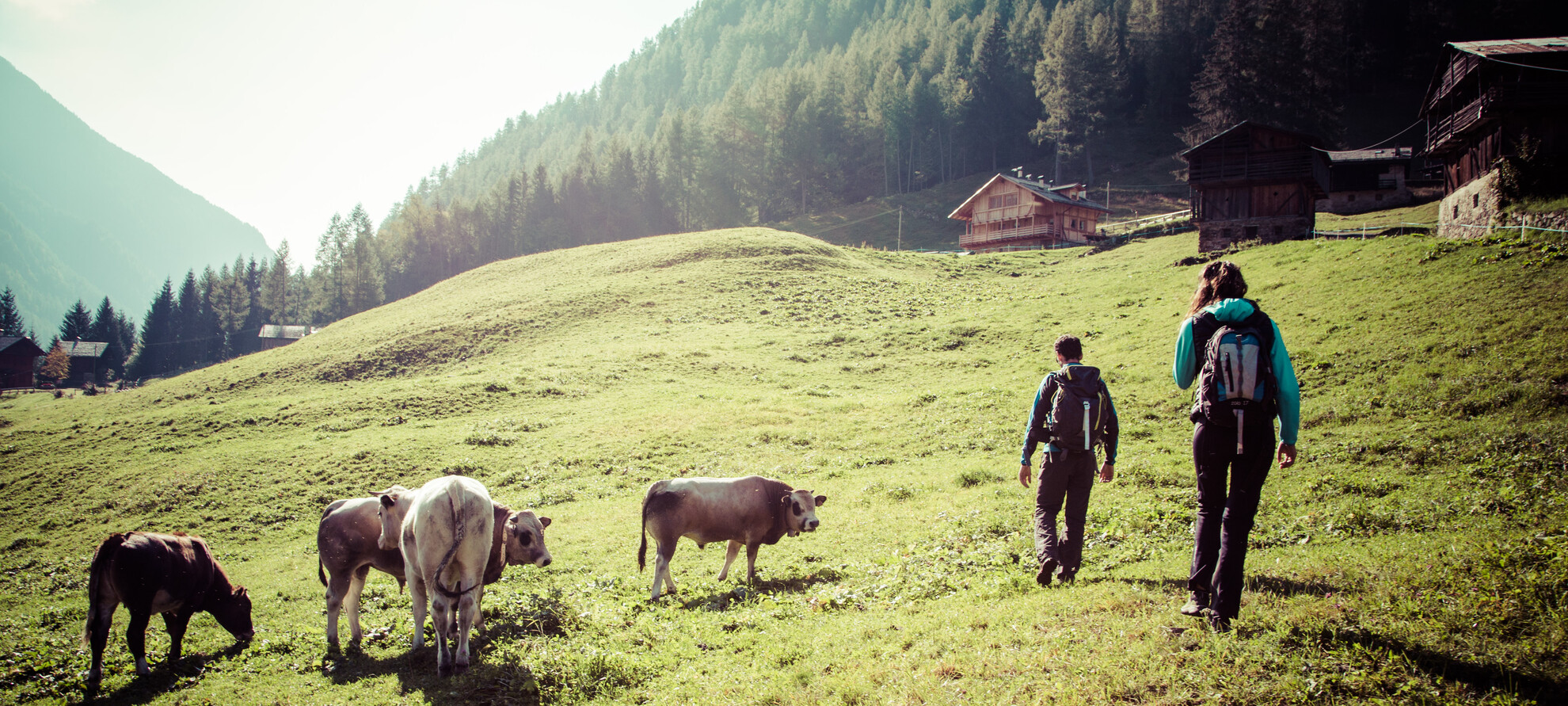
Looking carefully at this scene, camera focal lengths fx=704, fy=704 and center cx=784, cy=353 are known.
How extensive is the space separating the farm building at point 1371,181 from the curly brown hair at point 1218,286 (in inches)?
2555

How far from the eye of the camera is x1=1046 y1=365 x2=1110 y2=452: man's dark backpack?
25.7 ft

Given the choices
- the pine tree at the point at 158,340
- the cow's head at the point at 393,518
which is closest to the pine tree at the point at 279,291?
the pine tree at the point at 158,340

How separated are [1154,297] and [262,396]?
136 ft

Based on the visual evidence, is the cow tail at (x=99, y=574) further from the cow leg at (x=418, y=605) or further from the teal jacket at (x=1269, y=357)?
the teal jacket at (x=1269, y=357)

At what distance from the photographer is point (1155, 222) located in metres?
62.9

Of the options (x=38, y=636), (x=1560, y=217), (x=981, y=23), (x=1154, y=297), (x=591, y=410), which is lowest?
(x=38, y=636)

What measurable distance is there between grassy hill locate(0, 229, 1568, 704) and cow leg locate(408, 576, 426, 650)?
16cm

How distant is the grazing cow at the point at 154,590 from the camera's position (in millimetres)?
8805

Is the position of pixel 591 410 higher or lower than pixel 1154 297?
lower

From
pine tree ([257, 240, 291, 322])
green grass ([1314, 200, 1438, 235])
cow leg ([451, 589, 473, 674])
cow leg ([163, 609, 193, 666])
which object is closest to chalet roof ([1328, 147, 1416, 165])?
green grass ([1314, 200, 1438, 235])

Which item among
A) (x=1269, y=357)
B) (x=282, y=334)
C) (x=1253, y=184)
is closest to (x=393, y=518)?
(x=1269, y=357)

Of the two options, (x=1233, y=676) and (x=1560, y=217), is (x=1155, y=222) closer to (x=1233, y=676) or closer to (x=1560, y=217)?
(x=1560, y=217)

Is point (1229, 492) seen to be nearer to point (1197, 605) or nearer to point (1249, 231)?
point (1197, 605)

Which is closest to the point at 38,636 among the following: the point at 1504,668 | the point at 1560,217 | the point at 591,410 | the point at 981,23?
the point at 591,410
